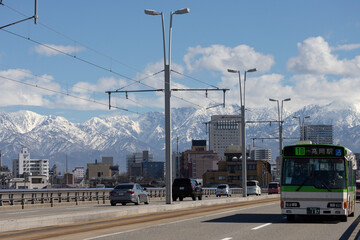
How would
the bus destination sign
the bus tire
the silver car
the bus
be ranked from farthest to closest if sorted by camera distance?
the silver car
the bus tire
the bus destination sign
the bus

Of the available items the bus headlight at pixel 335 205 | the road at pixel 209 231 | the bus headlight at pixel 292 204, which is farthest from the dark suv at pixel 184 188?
the road at pixel 209 231

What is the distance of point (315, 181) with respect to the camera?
2525 cm

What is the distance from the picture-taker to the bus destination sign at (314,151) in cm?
2567

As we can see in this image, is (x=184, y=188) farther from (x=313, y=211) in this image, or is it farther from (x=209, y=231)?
(x=209, y=231)

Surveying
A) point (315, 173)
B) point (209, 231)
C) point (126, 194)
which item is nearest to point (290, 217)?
point (315, 173)

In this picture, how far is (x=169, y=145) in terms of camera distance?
40469mm


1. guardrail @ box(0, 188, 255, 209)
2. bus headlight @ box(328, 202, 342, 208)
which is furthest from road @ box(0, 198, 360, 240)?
guardrail @ box(0, 188, 255, 209)

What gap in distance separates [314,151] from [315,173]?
0.82 metres

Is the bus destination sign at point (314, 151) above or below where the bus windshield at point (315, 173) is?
above

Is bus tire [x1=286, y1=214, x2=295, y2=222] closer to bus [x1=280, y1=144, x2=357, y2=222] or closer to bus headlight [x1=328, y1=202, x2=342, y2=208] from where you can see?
bus [x1=280, y1=144, x2=357, y2=222]

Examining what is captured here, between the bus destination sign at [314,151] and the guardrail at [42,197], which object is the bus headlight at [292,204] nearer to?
the bus destination sign at [314,151]

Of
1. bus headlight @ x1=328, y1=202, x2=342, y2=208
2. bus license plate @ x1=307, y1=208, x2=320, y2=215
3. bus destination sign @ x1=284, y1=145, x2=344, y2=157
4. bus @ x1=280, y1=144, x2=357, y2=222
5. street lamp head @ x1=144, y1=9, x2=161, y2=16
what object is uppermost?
street lamp head @ x1=144, y1=9, x2=161, y2=16

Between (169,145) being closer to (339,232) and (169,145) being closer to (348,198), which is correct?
(348,198)

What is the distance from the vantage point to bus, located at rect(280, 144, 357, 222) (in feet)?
81.5
